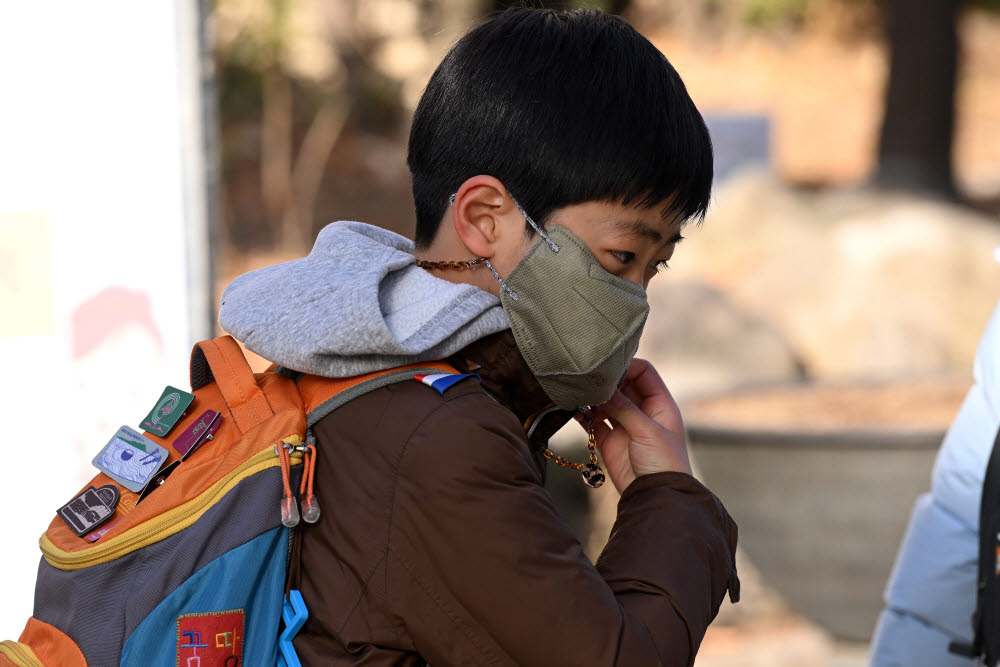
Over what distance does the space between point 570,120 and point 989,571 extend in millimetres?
1175

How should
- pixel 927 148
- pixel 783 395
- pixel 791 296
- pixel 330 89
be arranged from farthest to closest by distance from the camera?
pixel 330 89, pixel 927 148, pixel 791 296, pixel 783 395

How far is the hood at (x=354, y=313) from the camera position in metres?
1.19

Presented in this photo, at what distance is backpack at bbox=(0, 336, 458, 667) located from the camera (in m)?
1.16

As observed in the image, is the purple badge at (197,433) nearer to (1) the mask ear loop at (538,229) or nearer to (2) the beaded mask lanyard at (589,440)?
(2) the beaded mask lanyard at (589,440)

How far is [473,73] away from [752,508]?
311 centimetres

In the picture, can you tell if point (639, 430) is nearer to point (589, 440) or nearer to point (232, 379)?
point (589, 440)

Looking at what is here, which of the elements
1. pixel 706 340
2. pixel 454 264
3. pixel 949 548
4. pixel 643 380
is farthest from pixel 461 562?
pixel 706 340

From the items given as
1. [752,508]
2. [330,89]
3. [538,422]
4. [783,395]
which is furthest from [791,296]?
[538,422]

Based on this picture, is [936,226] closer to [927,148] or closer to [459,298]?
[927,148]

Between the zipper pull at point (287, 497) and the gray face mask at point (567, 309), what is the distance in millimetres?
310

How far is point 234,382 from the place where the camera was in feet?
4.27

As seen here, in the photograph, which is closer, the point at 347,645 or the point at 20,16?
the point at 347,645

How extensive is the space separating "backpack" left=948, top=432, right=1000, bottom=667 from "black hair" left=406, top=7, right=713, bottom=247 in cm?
90

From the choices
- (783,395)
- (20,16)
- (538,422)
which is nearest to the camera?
(538,422)
